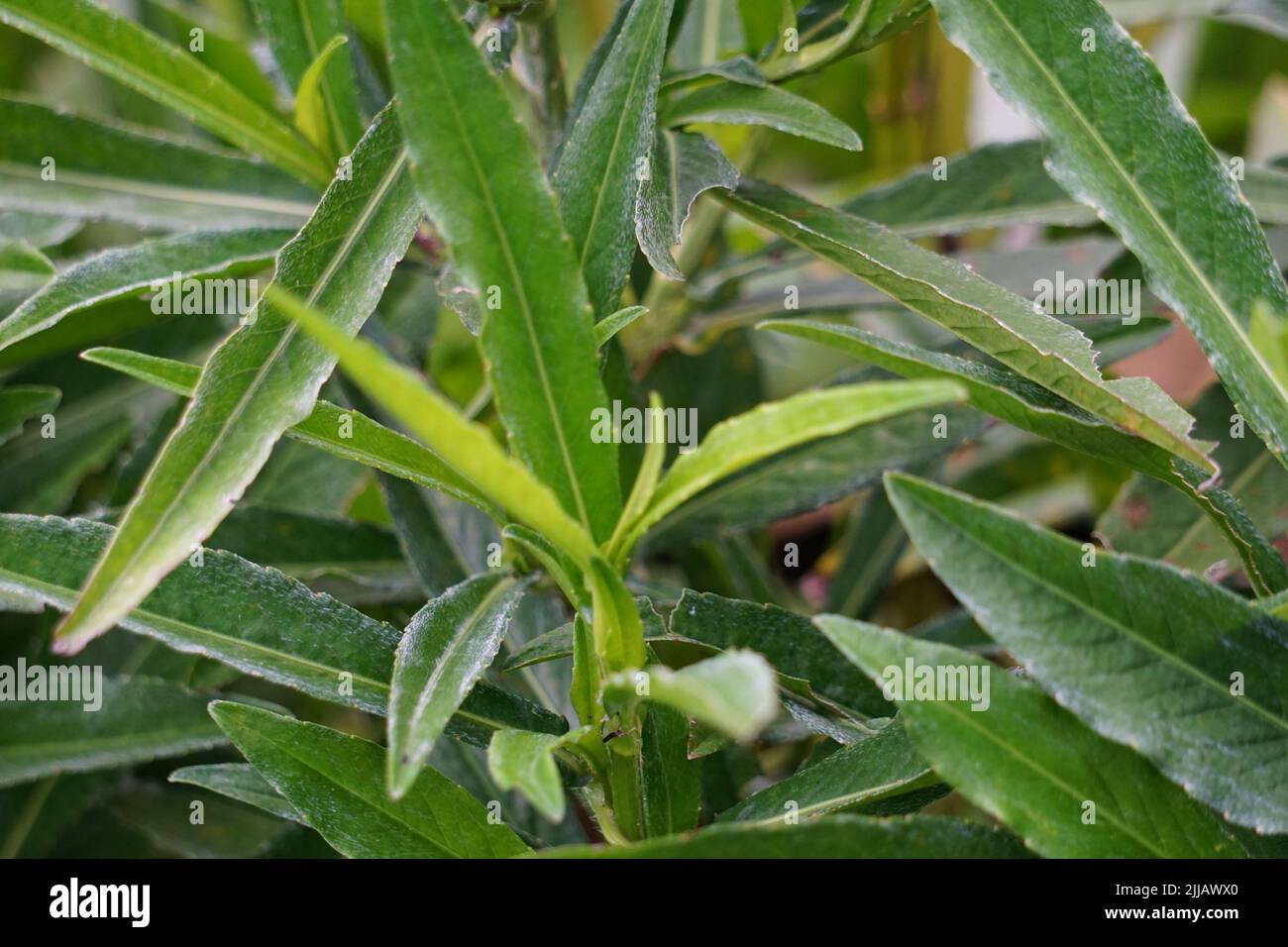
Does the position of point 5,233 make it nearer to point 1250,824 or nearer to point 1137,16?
point 1250,824

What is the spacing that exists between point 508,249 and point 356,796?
0.28m

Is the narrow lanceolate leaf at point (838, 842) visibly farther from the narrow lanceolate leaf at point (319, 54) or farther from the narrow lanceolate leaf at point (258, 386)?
the narrow lanceolate leaf at point (319, 54)

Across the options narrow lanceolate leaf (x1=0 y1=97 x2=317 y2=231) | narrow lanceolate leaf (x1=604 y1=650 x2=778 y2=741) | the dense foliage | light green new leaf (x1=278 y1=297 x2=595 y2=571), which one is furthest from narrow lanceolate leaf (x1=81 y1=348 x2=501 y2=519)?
narrow lanceolate leaf (x1=0 y1=97 x2=317 y2=231)

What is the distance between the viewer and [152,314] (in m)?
0.94

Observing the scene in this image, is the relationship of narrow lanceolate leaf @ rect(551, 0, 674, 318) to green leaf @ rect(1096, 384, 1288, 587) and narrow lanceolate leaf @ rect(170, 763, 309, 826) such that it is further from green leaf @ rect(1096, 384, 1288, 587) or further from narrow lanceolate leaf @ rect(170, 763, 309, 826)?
green leaf @ rect(1096, 384, 1288, 587)

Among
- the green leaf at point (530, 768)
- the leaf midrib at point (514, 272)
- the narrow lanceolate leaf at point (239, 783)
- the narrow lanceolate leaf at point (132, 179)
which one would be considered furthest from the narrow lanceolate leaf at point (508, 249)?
the narrow lanceolate leaf at point (132, 179)

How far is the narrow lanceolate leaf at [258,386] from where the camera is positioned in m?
0.50

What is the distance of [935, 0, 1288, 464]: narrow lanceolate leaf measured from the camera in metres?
0.64

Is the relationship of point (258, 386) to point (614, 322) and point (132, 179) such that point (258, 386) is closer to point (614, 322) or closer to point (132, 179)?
point (614, 322)

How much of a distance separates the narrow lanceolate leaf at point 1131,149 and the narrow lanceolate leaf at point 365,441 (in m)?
0.36

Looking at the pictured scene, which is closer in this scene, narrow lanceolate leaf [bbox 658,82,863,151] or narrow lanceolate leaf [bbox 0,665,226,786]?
narrow lanceolate leaf [bbox 658,82,863,151]

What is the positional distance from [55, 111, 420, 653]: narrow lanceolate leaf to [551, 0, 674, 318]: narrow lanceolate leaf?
91 millimetres

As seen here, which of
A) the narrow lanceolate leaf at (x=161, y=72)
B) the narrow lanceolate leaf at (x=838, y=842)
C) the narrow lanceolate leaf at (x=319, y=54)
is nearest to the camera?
the narrow lanceolate leaf at (x=838, y=842)

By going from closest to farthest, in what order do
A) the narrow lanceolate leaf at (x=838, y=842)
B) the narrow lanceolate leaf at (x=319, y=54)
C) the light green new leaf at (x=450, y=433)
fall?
the light green new leaf at (x=450, y=433), the narrow lanceolate leaf at (x=838, y=842), the narrow lanceolate leaf at (x=319, y=54)
